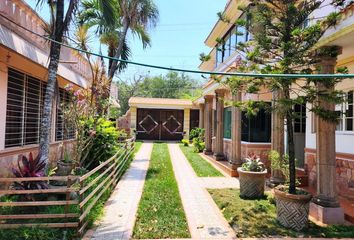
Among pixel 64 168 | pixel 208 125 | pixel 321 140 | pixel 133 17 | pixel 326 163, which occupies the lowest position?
pixel 64 168

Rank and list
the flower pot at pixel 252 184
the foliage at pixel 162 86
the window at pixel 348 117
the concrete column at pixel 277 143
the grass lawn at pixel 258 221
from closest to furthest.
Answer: the grass lawn at pixel 258 221, the flower pot at pixel 252 184, the window at pixel 348 117, the concrete column at pixel 277 143, the foliage at pixel 162 86

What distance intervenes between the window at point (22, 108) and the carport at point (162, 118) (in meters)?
16.7

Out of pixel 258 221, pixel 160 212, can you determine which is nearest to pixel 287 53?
pixel 258 221

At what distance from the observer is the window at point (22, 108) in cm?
795

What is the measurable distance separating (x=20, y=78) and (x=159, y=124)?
1931cm

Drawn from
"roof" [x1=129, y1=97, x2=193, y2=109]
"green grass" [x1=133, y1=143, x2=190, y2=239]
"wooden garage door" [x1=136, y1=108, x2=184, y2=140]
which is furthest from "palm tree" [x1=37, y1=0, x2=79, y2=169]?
Result: "wooden garage door" [x1=136, y1=108, x2=184, y2=140]

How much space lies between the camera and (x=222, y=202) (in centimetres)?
722

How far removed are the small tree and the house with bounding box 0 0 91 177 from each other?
4.49 metres

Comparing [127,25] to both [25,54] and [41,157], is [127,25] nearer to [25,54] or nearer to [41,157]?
[25,54]

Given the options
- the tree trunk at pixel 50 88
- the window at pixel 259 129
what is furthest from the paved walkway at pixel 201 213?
the tree trunk at pixel 50 88

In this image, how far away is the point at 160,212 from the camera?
21.1ft

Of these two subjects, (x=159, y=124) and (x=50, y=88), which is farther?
(x=159, y=124)

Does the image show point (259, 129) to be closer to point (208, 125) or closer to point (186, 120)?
point (208, 125)

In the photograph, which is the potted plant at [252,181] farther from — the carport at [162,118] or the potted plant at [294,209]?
the carport at [162,118]
